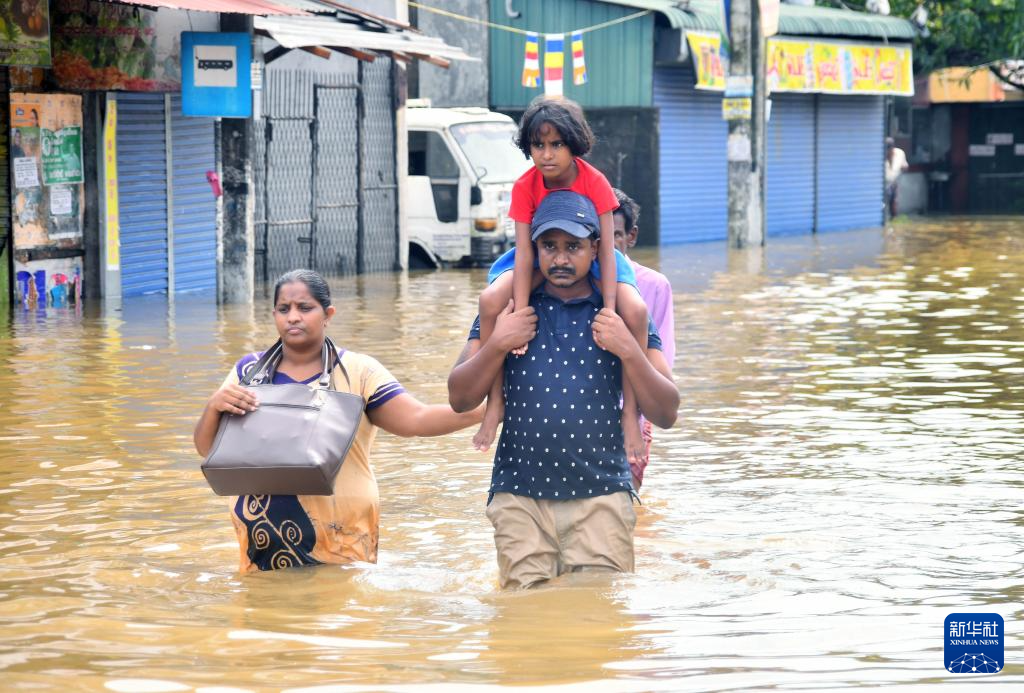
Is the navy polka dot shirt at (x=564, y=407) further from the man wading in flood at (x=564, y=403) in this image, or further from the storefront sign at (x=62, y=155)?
the storefront sign at (x=62, y=155)

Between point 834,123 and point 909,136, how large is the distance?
25.2 feet

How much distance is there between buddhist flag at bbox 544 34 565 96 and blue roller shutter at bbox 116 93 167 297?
8129 millimetres

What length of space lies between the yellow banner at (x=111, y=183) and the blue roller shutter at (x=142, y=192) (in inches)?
9.2

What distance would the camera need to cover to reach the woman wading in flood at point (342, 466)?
574 cm

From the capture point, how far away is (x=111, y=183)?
59.0ft

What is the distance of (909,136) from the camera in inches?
1676

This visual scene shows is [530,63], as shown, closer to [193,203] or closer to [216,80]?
[193,203]

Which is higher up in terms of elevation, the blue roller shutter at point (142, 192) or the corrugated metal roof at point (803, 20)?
the corrugated metal roof at point (803, 20)

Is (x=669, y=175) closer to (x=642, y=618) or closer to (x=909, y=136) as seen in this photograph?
(x=909, y=136)

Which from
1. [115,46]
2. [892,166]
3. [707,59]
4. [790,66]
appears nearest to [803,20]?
[790,66]

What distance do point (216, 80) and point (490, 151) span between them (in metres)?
6.98

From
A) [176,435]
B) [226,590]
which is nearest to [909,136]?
[176,435]

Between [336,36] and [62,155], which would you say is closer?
[62,155]

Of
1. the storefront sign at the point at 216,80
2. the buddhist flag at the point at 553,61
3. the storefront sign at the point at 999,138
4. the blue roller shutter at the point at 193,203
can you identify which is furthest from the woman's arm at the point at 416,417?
the storefront sign at the point at 999,138
